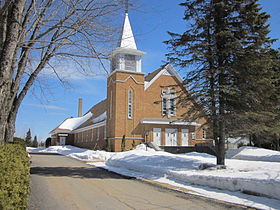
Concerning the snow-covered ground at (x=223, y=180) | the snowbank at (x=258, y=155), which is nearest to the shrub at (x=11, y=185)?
the snow-covered ground at (x=223, y=180)

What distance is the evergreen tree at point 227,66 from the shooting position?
438 inches

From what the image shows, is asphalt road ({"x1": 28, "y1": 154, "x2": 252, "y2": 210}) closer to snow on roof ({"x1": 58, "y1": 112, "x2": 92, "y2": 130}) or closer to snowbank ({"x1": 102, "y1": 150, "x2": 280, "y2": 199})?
snowbank ({"x1": 102, "y1": 150, "x2": 280, "y2": 199})

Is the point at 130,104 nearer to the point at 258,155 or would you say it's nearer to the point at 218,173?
the point at 258,155

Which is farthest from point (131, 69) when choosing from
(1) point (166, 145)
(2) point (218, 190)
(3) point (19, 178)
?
(3) point (19, 178)

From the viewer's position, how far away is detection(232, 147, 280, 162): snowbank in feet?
58.2

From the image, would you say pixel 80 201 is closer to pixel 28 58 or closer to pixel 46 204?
pixel 46 204

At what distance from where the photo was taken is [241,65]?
1127 cm

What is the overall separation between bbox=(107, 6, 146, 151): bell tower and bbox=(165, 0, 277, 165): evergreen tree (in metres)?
16.3

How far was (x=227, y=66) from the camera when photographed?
38.1ft

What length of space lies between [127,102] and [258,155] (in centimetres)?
1512

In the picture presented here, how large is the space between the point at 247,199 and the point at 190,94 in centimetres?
604

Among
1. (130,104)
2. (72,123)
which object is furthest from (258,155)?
(72,123)

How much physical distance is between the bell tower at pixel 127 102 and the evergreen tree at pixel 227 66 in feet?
53.4

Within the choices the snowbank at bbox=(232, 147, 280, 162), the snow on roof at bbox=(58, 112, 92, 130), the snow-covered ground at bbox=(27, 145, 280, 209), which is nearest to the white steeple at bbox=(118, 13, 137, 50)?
the snow-covered ground at bbox=(27, 145, 280, 209)
